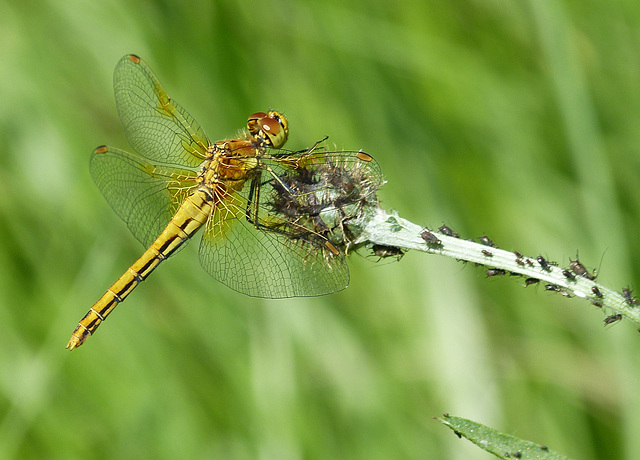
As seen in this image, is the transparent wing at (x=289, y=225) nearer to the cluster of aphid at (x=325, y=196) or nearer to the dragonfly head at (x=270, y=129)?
the cluster of aphid at (x=325, y=196)

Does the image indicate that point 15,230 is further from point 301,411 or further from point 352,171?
point 352,171

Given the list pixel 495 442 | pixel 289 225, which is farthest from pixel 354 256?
pixel 495 442

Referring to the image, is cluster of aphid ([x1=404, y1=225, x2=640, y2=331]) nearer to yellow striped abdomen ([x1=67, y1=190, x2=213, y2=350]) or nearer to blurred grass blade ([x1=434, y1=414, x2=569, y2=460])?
blurred grass blade ([x1=434, y1=414, x2=569, y2=460])

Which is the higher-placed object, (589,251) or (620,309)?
(589,251)

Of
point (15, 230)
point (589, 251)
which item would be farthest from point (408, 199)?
point (15, 230)

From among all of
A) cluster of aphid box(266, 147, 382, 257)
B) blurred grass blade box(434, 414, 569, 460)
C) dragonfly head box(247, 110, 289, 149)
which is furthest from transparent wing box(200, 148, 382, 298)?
blurred grass blade box(434, 414, 569, 460)

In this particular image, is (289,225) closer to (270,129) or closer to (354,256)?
(270,129)
